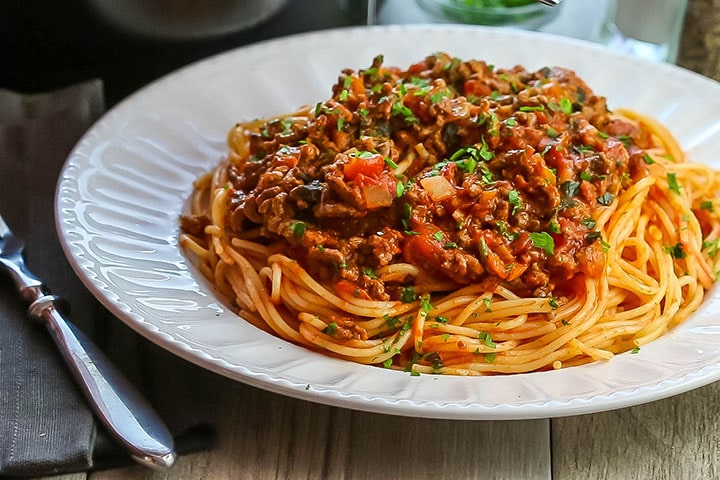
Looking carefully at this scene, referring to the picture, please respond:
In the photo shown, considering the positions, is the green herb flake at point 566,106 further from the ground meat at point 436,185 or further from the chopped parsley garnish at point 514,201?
the chopped parsley garnish at point 514,201

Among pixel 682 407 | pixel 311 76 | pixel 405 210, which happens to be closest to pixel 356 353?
pixel 405 210

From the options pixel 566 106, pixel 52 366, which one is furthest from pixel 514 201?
pixel 52 366

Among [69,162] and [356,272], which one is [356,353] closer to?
[356,272]

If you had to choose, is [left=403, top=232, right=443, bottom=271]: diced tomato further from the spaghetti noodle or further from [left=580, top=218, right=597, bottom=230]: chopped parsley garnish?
[left=580, top=218, right=597, bottom=230]: chopped parsley garnish

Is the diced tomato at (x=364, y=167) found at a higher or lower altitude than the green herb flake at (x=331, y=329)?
higher

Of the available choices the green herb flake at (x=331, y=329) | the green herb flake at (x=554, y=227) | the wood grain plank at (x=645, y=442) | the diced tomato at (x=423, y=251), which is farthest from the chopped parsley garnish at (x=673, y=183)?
the green herb flake at (x=331, y=329)

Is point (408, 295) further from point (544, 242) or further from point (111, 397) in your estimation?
point (111, 397)

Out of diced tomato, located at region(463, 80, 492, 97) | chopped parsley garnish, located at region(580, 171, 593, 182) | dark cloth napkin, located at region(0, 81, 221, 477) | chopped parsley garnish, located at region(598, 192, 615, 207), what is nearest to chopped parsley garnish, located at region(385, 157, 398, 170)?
diced tomato, located at region(463, 80, 492, 97)
